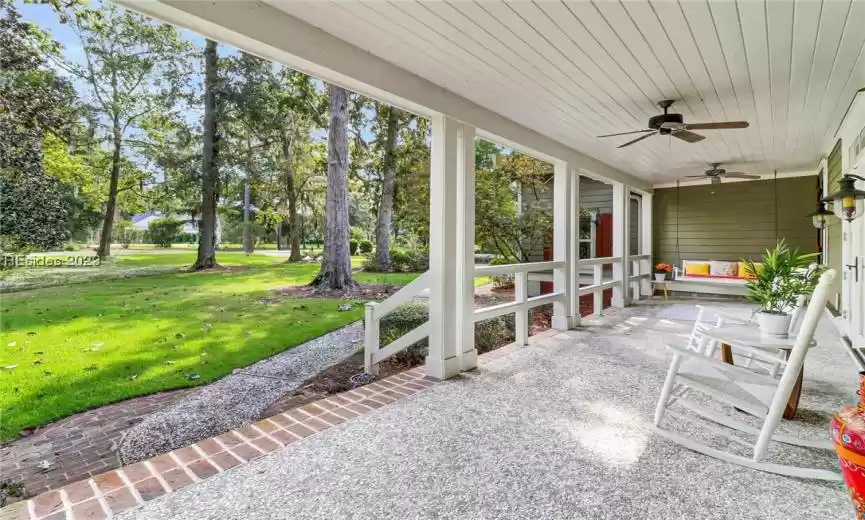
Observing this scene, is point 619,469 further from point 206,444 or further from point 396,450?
point 206,444

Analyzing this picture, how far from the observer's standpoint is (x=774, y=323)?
9.02 feet

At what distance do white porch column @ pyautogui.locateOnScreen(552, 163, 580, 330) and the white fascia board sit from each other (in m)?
1.84

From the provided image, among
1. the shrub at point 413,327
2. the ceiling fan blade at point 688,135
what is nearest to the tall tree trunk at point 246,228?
the shrub at point 413,327

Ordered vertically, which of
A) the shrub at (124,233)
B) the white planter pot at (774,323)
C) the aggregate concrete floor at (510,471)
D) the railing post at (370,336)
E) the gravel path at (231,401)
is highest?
the shrub at (124,233)

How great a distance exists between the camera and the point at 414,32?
8.32 feet

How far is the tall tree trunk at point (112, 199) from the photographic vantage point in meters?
3.39

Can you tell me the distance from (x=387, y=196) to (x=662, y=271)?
614 cm

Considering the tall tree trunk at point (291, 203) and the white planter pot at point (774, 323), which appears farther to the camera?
the tall tree trunk at point (291, 203)

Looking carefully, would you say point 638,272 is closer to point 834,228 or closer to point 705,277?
point 705,277

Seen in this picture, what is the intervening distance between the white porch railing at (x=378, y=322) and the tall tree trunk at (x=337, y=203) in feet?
7.54

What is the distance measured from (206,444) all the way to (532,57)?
10.5 ft

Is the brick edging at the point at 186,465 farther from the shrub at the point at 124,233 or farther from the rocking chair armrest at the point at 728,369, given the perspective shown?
the shrub at the point at 124,233

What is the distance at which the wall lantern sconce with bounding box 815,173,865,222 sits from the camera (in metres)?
3.51

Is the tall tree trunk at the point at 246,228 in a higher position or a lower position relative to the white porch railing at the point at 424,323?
higher
